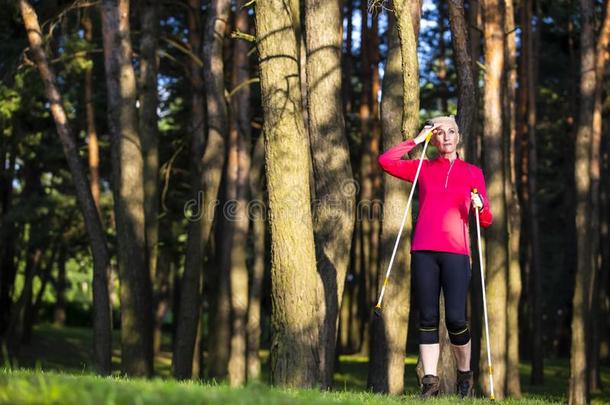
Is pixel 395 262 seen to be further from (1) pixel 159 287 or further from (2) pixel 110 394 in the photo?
(1) pixel 159 287

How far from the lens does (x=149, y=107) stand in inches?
845

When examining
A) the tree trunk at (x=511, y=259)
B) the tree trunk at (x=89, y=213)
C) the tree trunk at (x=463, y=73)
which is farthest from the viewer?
the tree trunk at (x=511, y=259)

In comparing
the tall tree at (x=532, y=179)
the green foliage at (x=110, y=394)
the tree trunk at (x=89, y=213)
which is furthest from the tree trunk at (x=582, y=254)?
the green foliage at (x=110, y=394)

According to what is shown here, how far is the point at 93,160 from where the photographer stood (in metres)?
27.5

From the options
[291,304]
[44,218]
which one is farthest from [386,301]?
[44,218]

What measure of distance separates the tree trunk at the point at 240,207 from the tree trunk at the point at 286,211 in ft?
41.6

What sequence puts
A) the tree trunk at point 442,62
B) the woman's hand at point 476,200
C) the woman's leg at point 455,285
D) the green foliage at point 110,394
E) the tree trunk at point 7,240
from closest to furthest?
1. the green foliage at point 110,394
2. the woman's leg at point 455,285
3. the woman's hand at point 476,200
4. the tree trunk at point 7,240
5. the tree trunk at point 442,62

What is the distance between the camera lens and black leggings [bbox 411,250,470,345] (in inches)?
360

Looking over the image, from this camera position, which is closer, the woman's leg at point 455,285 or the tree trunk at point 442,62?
the woman's leg at point 455,285

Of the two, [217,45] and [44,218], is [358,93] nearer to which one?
[44,218]

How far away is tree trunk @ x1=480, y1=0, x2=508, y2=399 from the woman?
34.4 feet

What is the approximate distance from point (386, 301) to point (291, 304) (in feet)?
12.5

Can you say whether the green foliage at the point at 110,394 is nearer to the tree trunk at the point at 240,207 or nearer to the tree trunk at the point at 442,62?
the tree trunk at the point at 240,207

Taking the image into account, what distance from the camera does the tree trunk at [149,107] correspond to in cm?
2095
